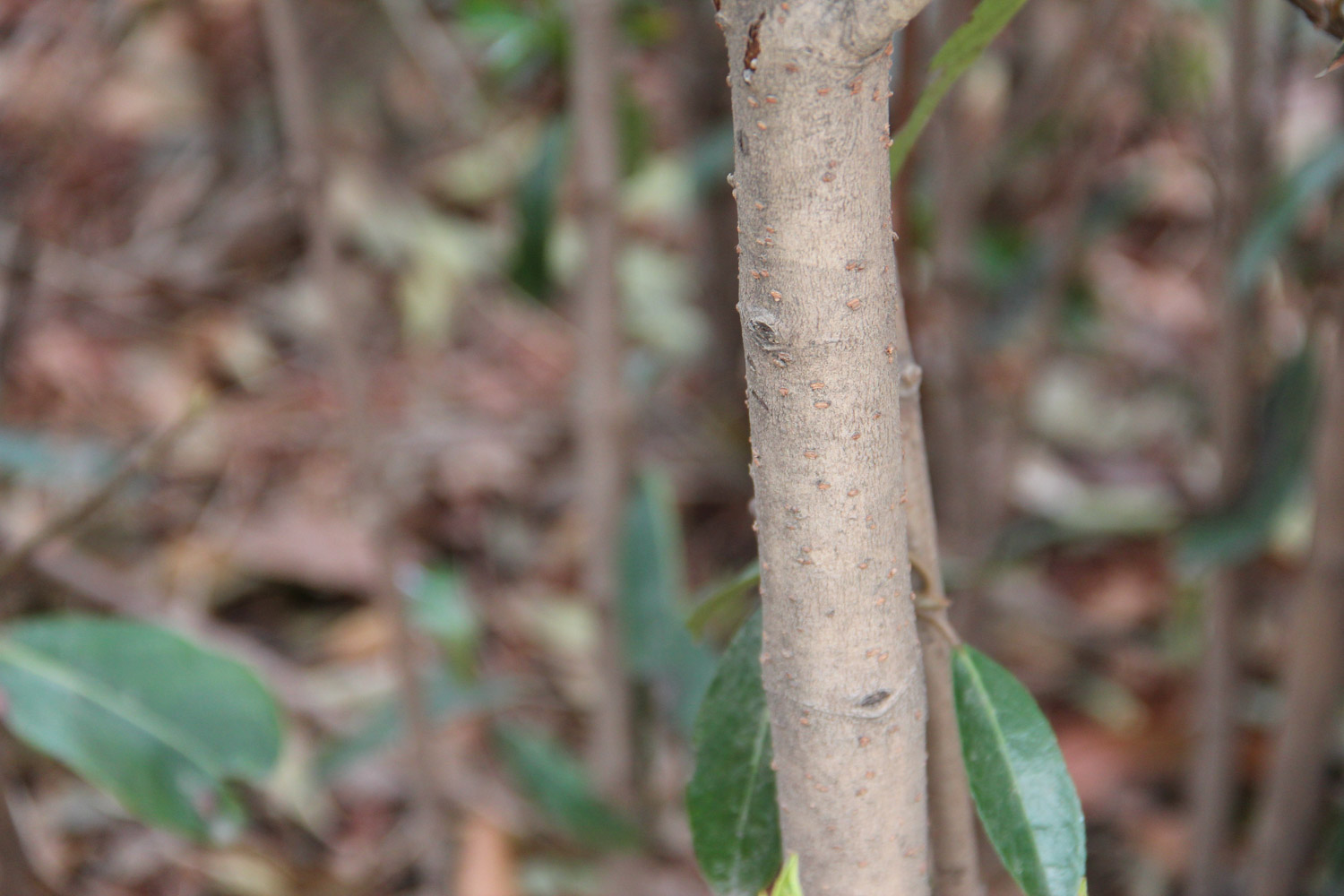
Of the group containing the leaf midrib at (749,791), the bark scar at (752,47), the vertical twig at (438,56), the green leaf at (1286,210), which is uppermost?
the vertical twig at (438,56)

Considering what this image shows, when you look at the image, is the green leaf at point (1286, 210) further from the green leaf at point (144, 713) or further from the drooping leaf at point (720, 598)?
the green leaf at point (144, 713)

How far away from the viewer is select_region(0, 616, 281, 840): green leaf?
0.63 m

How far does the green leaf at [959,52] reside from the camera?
352 mm

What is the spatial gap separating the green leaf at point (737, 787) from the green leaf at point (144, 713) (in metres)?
0.35

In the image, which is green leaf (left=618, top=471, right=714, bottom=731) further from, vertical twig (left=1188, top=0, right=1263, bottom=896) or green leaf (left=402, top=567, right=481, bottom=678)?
vertical twig (left=1188, top=0, right=1263, bottom=896)

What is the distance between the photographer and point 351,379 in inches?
31.8

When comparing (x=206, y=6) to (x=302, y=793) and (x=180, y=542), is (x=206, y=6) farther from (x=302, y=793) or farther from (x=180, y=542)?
(x=302, y=793)

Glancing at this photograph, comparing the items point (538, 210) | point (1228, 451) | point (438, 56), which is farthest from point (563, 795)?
point (438, 56)

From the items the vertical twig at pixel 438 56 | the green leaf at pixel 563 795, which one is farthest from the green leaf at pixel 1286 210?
the vertical twig at pixel 438 56

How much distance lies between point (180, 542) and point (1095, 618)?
1238 millimetres

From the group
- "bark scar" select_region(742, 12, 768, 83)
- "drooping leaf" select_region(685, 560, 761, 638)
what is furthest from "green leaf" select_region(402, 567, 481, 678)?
"bark scar" select_region(742, 12, 768, 83)

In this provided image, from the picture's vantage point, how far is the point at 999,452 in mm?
1262

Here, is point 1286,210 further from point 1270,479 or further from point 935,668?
point 935,668

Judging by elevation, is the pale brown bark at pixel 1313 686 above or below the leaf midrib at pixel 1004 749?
below
